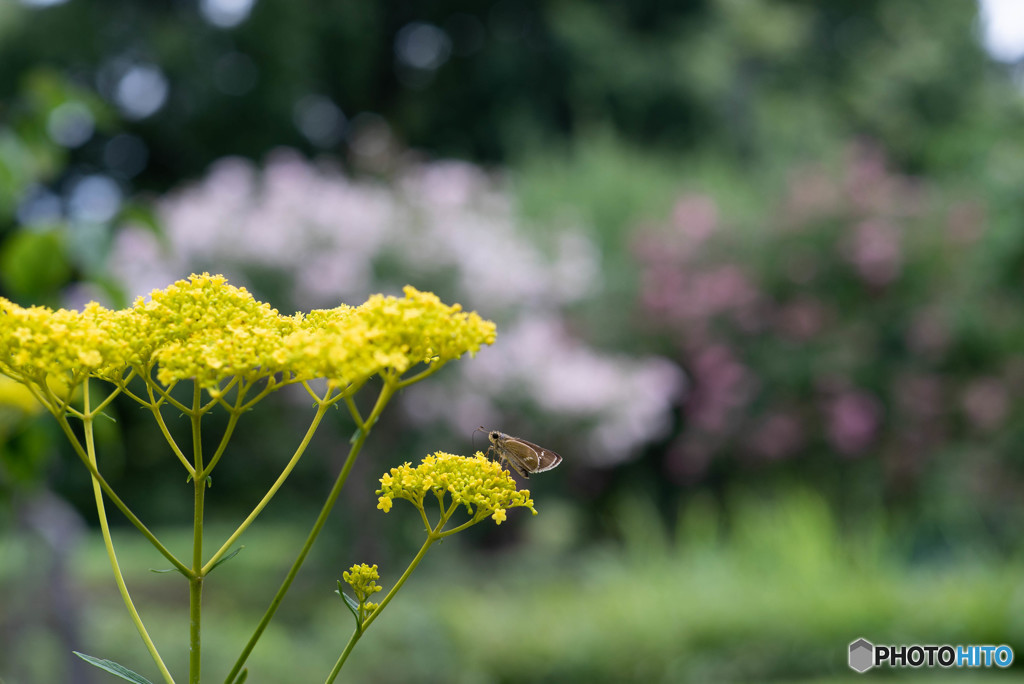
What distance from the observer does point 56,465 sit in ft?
14.7

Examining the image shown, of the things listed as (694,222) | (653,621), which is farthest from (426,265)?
(694,222)

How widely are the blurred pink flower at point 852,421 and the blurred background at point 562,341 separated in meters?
0.04

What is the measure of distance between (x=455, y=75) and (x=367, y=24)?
1798 mm

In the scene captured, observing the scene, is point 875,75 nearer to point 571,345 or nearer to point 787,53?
point 787,53

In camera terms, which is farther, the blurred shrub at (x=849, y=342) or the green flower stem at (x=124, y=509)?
the blurred shrub at (x=849, y=342)

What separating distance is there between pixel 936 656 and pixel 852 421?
3.56m

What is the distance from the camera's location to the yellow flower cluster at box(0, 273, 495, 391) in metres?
0.75

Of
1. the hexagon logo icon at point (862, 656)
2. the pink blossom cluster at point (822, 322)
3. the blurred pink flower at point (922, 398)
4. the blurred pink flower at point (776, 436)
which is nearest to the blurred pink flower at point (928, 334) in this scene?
the pink blossom cluster at point (822, 322)

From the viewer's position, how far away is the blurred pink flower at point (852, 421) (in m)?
8.33

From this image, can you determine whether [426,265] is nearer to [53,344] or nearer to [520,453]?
[520,453]

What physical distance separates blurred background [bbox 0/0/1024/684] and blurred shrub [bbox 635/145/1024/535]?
3cm

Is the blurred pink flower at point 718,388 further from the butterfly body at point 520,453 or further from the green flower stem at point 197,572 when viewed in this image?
the green flower stem at point 197,572

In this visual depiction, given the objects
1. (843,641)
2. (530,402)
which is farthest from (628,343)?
Result: (843,641)

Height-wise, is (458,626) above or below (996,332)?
below
